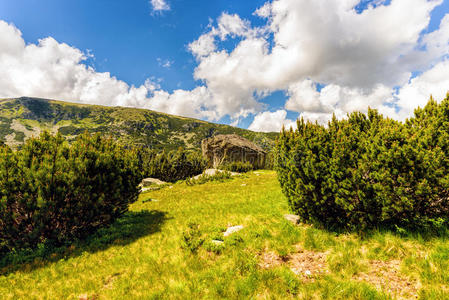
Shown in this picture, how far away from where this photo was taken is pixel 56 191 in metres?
7.90

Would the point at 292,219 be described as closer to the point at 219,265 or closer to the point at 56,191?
the point at 219,265

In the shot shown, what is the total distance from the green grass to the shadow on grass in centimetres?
5

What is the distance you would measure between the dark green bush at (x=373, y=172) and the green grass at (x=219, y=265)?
2.28 ft

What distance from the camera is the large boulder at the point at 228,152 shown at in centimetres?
4134

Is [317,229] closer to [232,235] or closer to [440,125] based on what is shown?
[232,235]

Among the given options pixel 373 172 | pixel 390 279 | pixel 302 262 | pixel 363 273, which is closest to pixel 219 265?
pixel 302 262

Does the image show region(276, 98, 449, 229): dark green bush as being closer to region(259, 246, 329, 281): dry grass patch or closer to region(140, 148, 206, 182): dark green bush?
region(259, 246, 329, 281): dry grass patch

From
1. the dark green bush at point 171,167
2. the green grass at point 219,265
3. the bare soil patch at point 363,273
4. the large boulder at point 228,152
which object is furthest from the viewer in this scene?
the large boulder at point 228,152

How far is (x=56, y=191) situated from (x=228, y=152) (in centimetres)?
3433

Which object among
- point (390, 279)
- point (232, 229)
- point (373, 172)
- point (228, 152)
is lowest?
point (232, 229)

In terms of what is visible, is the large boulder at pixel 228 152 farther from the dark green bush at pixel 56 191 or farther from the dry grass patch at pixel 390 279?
the dry grass patch at pixel 390 279

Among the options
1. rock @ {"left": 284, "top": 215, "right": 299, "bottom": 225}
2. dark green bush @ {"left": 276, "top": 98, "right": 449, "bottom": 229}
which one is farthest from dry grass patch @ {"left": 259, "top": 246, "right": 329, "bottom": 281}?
rock @ {"left": 284, "top": 215, "right": 299, "bottom": 225}

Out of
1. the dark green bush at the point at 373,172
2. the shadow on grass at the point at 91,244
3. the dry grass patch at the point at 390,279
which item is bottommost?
the shadow on grass at the point at 91,244

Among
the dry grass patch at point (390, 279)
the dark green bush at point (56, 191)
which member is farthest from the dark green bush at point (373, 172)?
the dark green bush at point (56, 191)
